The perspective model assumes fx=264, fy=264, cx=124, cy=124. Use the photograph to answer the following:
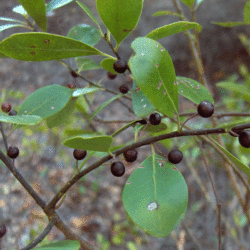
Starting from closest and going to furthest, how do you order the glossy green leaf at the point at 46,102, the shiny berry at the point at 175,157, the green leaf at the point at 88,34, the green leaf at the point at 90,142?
the green leaf at the point at 90,142 → the shiny berry at the point at 175,157 → the glossy green leaf at the point at 46,102 → the green leaf at the point at 88,34

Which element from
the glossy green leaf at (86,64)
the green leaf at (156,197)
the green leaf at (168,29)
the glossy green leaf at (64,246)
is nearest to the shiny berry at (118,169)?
the green leaf at (156,197)

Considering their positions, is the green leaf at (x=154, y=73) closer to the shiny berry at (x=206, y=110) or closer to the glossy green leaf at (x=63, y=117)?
the shiny berry at (x=206, y=110)

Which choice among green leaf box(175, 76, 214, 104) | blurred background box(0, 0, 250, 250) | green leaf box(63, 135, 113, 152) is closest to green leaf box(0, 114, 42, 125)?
green leaf box(63, 135, 113, 152)

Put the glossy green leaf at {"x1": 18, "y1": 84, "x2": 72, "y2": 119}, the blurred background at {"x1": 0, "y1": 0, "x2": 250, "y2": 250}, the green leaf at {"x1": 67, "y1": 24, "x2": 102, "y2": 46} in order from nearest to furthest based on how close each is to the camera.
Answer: the glossy green leaf at {"x1": 18, "y1": 84, "x2": 72, "y2": 119} < the green leaf at {"x1": 67, "y1": 24, "x2": 102, "y2": 46} < the blurred background at {"x1": 0, "y1": 0, "x2": 250, "y2": 250}

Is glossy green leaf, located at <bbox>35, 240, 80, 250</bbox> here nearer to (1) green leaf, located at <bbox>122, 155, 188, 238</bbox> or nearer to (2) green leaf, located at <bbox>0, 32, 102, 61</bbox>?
(1) green leaf, located at <bbox>122, 155, 188, 238</bbox>

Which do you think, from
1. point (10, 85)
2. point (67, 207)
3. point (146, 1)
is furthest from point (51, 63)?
point (67, 207)

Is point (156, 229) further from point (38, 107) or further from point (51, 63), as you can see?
point (51, 63)

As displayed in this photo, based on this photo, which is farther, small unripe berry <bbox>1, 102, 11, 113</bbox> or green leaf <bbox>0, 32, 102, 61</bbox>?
small unripe berry <bbox>1, 102, 11, 113</bbox>
